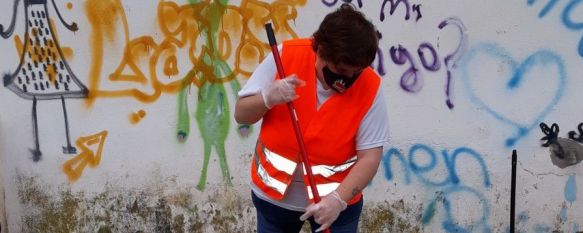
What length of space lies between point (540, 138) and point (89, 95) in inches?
108

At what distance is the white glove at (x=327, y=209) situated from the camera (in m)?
2.48

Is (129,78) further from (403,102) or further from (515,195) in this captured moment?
(515,195)

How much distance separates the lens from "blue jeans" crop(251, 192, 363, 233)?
2742 mm

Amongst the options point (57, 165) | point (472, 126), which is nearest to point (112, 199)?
point (57, 165)

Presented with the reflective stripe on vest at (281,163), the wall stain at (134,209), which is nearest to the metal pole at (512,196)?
the wall stain at (134,209)

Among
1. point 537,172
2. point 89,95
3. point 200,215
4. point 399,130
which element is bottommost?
point 200,215

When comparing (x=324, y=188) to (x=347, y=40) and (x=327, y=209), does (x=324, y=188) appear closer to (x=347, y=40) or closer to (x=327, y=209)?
(x=327, y=209)

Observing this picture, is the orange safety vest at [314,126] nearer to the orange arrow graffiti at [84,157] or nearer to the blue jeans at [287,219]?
the blue jeans at [287,219]

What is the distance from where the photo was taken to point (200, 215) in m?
4.13

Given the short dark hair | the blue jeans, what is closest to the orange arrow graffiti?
the blue jeans

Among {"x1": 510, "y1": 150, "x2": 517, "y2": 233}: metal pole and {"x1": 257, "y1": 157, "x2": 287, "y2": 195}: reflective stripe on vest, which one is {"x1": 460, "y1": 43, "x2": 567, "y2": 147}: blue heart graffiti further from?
{"x1": 257, "y1": 157, "x2": 287, "y2": 195}: reflective stripe on vest

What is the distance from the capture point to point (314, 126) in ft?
8.25

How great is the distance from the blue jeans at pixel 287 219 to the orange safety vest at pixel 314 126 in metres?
0.14

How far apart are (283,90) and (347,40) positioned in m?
0.30
